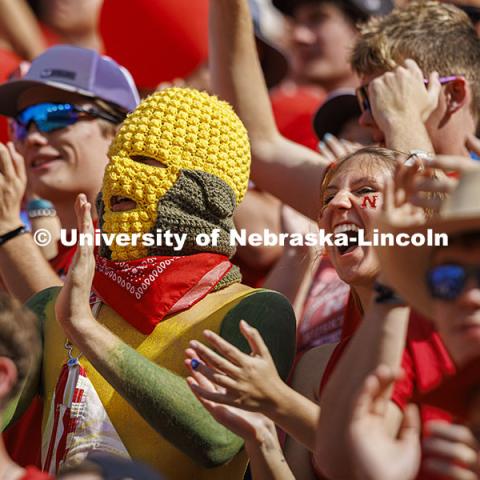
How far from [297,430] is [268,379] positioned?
0.55 ft

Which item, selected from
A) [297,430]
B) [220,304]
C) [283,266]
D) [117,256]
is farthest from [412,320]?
[283,266]

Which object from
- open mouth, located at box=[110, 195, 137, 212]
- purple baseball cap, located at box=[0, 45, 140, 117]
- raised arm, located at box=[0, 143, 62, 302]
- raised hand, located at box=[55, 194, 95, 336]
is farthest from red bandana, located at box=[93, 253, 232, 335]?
purple baseball cap, located at box=[0, 45, 140, 117]

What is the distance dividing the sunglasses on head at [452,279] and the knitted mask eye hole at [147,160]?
1.32 metres

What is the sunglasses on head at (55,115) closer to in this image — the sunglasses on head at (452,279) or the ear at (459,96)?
the ear at (459,96)

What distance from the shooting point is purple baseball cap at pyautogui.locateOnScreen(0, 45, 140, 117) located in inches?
185

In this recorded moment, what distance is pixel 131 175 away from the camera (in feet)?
11.9

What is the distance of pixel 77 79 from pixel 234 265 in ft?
4.17

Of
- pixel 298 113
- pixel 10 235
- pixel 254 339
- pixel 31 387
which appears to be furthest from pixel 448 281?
pixel 298 113

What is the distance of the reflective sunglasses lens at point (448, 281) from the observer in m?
2.54

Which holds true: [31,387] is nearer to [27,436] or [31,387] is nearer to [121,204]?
[27,436]

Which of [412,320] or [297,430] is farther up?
[412,320]

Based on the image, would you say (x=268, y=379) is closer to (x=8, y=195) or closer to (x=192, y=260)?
(x=192, y=260)

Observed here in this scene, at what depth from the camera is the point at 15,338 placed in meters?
2.94

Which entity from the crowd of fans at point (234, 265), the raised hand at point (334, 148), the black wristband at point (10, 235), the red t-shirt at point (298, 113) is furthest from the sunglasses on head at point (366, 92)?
the black wristband at point (10, 235)
